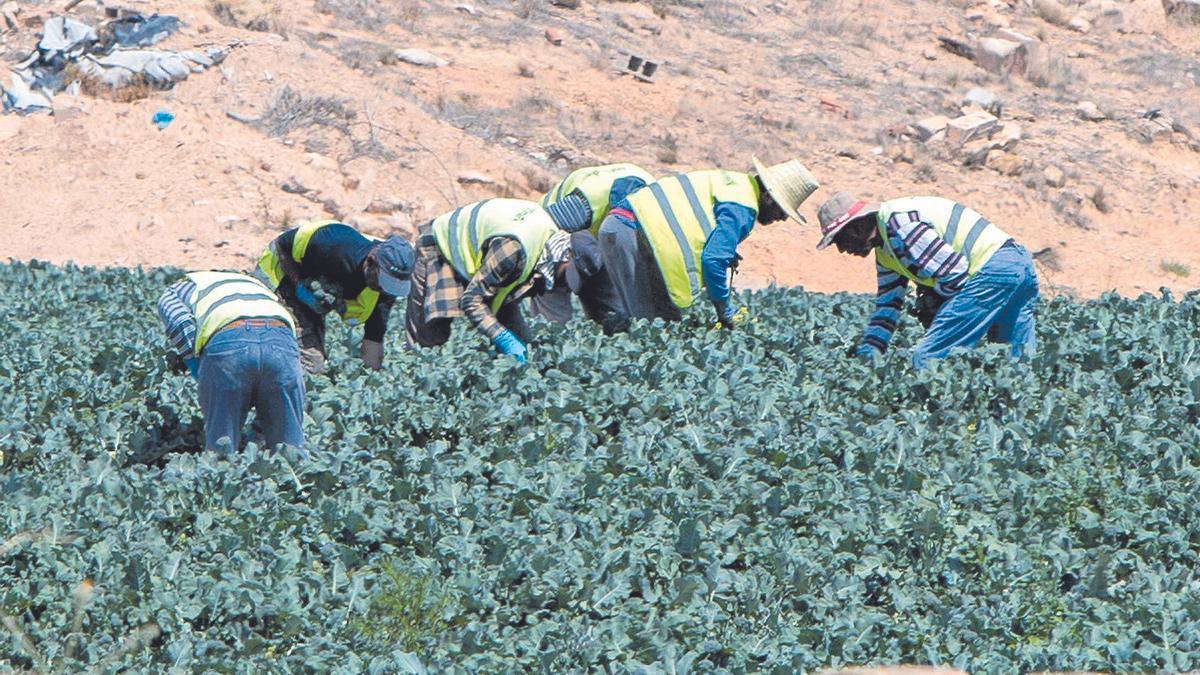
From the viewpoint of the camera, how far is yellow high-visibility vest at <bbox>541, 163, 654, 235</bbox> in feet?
33.5

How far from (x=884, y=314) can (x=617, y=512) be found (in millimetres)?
2915

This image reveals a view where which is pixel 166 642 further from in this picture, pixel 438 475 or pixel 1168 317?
pixel 1168 317

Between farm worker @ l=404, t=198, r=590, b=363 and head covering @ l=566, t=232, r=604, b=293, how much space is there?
20cm

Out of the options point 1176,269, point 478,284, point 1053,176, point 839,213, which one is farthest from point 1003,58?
point 478,284

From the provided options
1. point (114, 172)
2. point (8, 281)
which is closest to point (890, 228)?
point (8, 281)

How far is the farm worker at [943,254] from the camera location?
9.02 metres

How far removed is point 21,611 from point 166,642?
23.9 inches

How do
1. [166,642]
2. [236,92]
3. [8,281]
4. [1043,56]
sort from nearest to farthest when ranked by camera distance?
[166,642]
[8,281]
[236,92]
[1043,56]

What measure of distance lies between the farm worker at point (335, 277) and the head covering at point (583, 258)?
1184mm

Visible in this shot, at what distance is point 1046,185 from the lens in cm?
2266

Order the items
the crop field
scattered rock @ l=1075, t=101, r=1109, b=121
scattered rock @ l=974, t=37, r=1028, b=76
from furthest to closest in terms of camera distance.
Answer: scattered rock @ l=974, t=37, r=1028, b=76, scattered rock @ l=1075, t=101, r=1109, b=121, the crop field

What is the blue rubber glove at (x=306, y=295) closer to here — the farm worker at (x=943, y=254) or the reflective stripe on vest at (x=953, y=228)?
the farm worker at (x=943, y=254)

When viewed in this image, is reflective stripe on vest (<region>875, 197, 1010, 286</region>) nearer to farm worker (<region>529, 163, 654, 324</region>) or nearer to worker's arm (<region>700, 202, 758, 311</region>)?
worker's arm (<region>700, 202, 758, 311</region>)

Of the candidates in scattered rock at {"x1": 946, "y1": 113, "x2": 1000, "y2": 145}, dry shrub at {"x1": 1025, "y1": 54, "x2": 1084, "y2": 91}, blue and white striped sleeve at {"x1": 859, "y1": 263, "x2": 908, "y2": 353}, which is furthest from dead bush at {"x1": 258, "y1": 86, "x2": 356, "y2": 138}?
dry shrub at {"x1": 1025, "y1": 54, "x2": 1084, "y2": 91}
